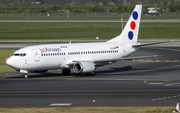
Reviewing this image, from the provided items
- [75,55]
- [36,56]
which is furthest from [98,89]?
[75,55]

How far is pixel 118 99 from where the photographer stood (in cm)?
2906

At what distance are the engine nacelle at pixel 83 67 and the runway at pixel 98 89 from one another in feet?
3.11

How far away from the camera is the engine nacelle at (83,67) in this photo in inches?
1671

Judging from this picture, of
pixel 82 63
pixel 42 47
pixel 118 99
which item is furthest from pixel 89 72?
pixel 118 99

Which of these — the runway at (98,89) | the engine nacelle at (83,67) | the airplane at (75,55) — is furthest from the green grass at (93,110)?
the engine nacelle at (83,67)

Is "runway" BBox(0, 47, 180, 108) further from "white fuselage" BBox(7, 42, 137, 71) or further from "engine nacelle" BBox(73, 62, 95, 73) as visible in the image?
"white fuselage" BBox(7, 42, 137, 71)

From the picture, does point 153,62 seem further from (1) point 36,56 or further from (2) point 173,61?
(1) point 36,56

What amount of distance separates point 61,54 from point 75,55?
215 cm

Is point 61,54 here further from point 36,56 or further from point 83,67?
point 36,56

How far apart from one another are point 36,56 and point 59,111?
17749 millimetres

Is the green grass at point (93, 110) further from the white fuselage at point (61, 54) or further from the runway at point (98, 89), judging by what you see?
the white fuselage at point (61, 54)

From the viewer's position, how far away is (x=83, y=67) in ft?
139

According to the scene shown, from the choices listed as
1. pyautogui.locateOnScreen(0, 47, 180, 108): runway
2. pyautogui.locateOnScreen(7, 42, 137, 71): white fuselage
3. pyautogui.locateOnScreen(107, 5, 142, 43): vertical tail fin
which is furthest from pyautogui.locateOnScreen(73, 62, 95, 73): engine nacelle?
pyautogui.locateOnScreen(107, 5, 142, 43): vertical tail fin

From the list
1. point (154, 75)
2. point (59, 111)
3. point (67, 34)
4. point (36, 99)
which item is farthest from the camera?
point (67, 34)
